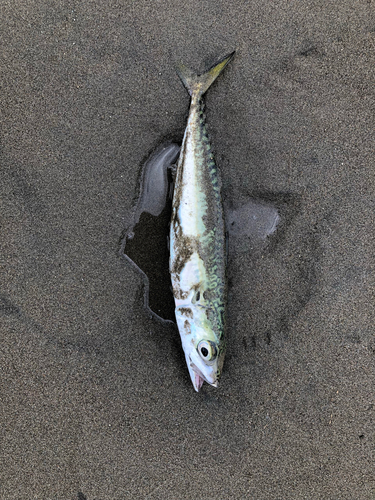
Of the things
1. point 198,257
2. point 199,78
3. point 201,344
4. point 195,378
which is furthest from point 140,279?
point 199,78

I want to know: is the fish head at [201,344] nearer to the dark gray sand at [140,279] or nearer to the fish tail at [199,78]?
the dark gray sand at [140,279]

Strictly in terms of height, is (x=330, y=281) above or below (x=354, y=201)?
below

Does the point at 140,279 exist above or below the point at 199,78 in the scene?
below

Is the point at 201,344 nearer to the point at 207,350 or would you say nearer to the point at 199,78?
the point at 207,350

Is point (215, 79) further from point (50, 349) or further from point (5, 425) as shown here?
point (5, 425)

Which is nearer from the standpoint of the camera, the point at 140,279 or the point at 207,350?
the point at 207,350

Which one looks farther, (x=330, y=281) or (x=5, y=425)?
(x=330, y=281)

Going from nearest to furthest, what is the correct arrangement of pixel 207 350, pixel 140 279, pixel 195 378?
pixel 207 350, pixel 195 378, pixel 140 279

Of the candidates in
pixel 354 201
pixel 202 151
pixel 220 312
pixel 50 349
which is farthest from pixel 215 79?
pixel 50 349
